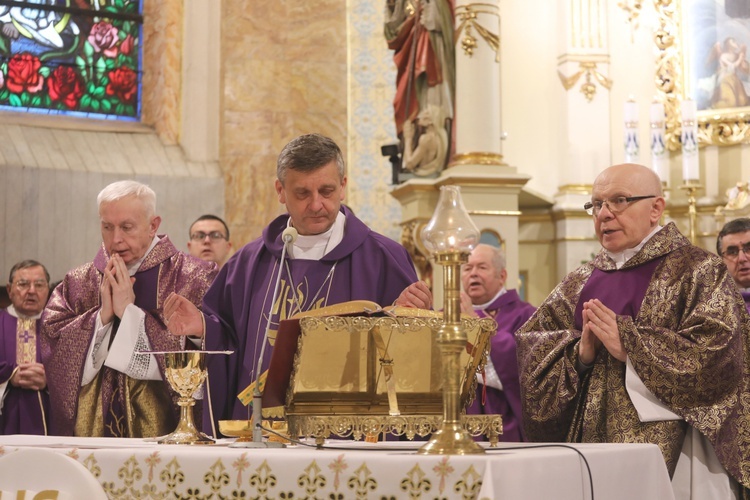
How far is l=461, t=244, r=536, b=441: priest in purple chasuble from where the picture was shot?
593 cm

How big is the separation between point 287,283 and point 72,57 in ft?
25.4

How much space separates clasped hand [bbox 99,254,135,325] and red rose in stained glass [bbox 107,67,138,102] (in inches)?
279

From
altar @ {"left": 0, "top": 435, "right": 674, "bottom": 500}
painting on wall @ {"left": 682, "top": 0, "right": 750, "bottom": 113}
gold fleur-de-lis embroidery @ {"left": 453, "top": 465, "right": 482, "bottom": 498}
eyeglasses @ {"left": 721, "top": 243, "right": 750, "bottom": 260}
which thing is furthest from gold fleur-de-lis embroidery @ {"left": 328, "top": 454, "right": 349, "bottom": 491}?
painting on wall @ {"left": 682, "top": 0, "right": 750, "bottom": 113}

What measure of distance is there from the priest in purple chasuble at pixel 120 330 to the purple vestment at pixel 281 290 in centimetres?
43

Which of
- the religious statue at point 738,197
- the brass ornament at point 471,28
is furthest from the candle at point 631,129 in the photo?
the brass ornament at point 471,28

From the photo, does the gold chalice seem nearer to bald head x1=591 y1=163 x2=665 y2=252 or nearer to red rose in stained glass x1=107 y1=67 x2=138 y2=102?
bald head x1=591 y1=163 x2=665 y2=252

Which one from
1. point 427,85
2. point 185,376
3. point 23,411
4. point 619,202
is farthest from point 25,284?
point 619,202

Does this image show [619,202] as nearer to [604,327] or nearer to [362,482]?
[604,327]

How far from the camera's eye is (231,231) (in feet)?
35.2

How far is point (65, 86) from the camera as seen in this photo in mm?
11102

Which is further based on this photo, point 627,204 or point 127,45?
point 127,45

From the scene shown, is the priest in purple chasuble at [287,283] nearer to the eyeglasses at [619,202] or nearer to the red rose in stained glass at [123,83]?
the eyeglasses at [619,202]

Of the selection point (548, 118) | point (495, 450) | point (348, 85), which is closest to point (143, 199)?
point (495, 450)

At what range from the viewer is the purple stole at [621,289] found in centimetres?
417
